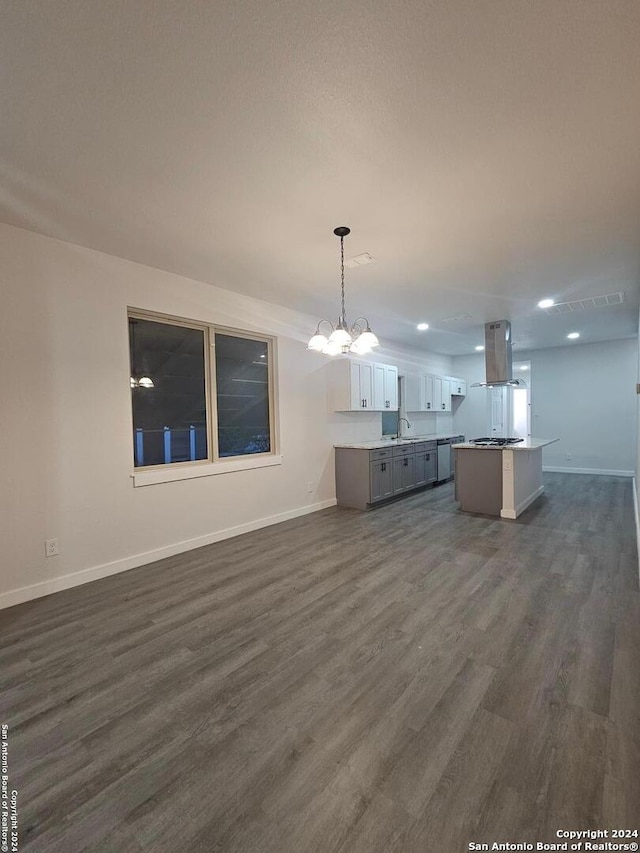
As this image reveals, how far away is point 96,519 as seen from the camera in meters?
3.32

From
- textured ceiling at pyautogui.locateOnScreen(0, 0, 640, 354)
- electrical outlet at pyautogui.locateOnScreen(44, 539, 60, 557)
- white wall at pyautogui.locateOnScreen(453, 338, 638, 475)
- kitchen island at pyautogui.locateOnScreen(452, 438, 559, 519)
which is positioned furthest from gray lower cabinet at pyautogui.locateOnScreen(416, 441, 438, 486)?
electrical outlet at pyautogui.locateOnScreen(44, 539, 60, 557)

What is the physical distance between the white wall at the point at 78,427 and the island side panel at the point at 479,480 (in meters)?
3.11

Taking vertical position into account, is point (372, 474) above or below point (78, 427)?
below

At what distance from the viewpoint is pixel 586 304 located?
5.11 meters

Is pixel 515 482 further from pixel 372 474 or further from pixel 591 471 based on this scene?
pixel 591 471

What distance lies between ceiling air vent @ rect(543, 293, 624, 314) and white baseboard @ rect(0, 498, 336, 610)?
15.2 feet

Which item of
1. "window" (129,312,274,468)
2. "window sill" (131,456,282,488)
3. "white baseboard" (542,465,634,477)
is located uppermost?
"window" (129,312,274,468)

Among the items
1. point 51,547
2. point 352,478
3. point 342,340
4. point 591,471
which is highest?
point 342,340

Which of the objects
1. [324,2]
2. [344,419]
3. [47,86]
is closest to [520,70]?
[324,2]

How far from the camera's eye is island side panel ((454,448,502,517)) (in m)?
5.04

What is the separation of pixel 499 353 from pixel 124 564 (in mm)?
5734

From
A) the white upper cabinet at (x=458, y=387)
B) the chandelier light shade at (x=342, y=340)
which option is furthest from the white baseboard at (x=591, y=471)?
the chandelier light shade at (x=342, y=340)

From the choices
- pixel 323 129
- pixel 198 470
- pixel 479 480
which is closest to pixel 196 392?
pixel 198 470

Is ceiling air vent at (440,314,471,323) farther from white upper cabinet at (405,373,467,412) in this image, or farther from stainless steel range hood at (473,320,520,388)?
white upper cabinet at (405,373,467,412)
